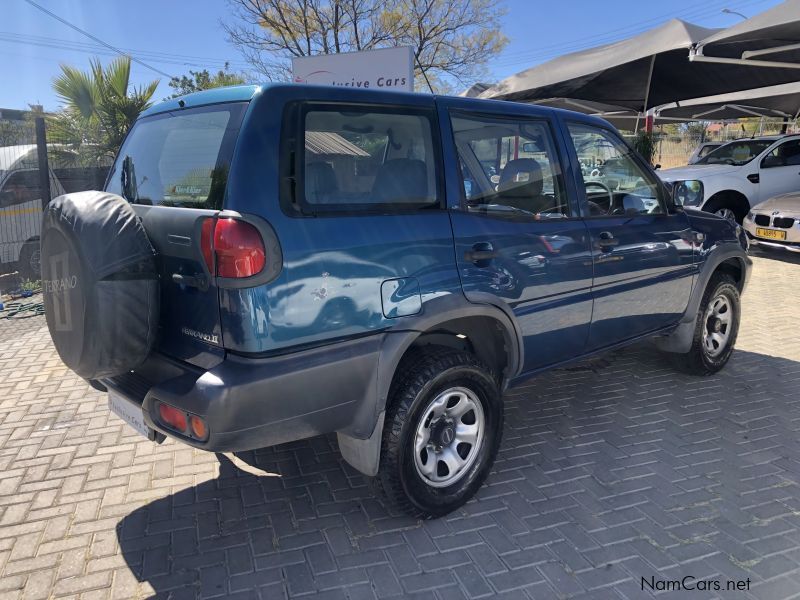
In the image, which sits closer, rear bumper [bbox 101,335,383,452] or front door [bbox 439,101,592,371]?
rear bumper [bbox 101,335,383,452]

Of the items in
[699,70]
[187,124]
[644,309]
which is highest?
[699,70]

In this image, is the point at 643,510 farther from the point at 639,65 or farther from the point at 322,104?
the point at 639,65

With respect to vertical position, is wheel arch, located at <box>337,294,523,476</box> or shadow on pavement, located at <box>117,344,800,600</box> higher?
wheel arch, located at <box>337,294,523,476</box>

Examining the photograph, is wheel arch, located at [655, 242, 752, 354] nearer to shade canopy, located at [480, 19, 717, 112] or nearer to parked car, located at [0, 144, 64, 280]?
shade canopy, located at [480, 19, 717, 112]

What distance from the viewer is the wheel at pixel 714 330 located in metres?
4.36

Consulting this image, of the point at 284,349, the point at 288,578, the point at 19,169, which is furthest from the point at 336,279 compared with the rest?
the point at 19,169

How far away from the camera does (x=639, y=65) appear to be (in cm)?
1055

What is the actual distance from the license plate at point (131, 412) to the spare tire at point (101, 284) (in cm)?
22

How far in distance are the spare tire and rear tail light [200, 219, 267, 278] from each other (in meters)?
0.42

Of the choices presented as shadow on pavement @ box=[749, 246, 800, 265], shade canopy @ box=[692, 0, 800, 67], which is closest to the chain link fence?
shade canopy @ box=[692, 0, 800, 67]

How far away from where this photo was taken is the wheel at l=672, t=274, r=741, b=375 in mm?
4363

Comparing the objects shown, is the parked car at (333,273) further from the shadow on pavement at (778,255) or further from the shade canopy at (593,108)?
the shade canopy at (593,108)

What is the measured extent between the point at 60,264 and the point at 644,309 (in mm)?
3395

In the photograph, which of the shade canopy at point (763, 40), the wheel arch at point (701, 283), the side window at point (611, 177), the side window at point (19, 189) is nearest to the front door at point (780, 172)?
the shade canopy at point (763, 40)
